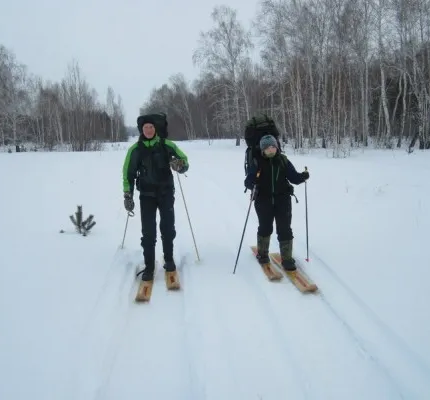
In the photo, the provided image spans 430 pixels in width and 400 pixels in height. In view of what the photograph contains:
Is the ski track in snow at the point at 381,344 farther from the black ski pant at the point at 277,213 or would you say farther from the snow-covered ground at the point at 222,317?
the black ski pant at the point at 277,213

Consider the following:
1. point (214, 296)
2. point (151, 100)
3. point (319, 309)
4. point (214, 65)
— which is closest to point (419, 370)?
point (319, 309)

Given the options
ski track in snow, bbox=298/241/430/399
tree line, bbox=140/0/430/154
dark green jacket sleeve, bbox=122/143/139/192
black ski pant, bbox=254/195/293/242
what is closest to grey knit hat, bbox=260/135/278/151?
black ski pant, bbox=254/195/293/242

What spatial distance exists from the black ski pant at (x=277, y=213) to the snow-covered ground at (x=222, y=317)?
1.81ft

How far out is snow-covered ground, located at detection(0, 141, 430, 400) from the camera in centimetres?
273

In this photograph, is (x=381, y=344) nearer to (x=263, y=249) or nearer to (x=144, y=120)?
(x=263, y=249)

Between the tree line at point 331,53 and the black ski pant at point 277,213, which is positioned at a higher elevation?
the tree line at point 331,53

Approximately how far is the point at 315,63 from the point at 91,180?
53.2 feet

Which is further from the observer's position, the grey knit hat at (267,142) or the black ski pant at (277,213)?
the black ski pant at (277,213)

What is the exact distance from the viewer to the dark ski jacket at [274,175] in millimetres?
4531

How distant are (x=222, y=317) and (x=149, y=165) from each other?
2.09 meters

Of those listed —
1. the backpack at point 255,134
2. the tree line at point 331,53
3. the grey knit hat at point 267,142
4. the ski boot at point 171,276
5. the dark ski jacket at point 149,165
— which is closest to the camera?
the ski boot at point 171,276

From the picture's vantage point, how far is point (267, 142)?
14.4ft

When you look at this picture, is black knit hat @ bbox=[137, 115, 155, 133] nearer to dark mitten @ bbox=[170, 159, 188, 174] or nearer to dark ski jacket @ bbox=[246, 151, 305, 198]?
dark mitten @ bbox=[170, 159, 188, 174]

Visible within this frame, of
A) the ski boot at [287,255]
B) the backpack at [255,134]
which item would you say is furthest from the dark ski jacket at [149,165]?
the ski boot at [287,255]
